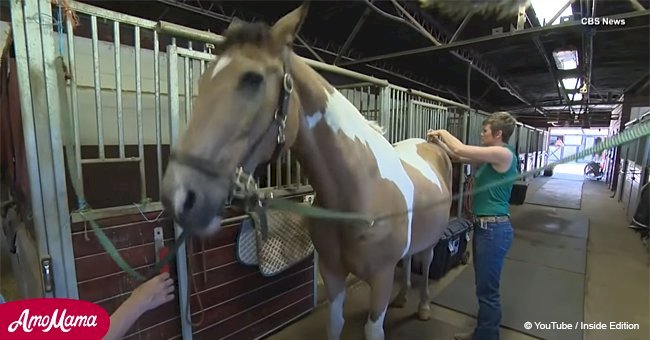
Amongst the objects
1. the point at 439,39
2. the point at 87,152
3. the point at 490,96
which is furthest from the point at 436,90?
the point at 87,152

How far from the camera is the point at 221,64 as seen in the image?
72 cm

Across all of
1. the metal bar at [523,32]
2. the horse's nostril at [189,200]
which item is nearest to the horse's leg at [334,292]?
the horse's nostril at [189,200]

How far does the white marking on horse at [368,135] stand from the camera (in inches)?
40.0

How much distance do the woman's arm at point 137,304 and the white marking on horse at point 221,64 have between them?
743mm

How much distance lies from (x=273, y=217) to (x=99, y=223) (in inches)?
32.8

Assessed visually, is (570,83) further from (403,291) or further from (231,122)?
(231,122)

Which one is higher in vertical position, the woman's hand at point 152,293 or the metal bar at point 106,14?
the metal bar at point 106,14

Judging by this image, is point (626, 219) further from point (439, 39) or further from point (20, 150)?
point (20, 150)

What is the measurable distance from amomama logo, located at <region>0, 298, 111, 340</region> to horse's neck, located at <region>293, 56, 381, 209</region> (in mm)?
655

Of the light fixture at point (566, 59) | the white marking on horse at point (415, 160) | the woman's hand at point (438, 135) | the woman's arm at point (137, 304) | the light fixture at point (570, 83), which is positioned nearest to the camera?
the woman's arm at point (137, 304)

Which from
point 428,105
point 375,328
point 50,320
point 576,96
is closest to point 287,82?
point 50,320

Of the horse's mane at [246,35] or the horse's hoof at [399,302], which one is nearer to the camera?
the horse's mane at [246,35]

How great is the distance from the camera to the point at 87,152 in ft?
5.93

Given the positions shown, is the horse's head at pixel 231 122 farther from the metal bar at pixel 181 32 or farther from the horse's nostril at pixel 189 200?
the metal bar at pixel 181 32
